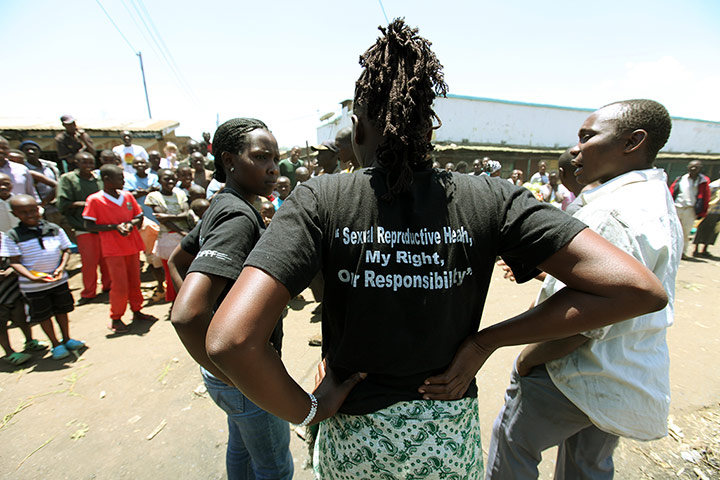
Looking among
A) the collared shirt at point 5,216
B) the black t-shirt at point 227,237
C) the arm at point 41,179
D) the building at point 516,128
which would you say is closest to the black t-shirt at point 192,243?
the black t-shirt at point 227,237

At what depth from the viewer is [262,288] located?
0.85 metres

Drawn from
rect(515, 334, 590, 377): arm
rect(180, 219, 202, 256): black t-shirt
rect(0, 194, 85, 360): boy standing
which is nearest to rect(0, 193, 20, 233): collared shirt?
rect(0, 194, 85, 360): boy standing

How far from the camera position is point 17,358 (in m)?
3.80

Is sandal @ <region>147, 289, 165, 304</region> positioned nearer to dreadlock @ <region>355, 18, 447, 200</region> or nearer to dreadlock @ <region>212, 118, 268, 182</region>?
dreadlock @ <region>212, 118, 268, 182</region>

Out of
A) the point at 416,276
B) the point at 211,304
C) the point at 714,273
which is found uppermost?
the point at 416,276

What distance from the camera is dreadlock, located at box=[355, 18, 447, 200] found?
1026mm

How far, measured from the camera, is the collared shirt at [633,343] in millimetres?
1415

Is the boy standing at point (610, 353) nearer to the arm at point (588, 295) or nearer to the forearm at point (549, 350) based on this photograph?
the forearm at point (549, 350)

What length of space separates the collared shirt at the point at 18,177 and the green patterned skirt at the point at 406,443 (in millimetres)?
6836

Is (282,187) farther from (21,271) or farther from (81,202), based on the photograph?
(21,271)

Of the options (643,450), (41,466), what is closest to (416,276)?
(643,450)

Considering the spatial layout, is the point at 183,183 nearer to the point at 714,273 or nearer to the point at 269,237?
the point at 269,237

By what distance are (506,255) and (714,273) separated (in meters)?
8.94

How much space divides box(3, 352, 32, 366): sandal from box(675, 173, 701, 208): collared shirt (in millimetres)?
11712
